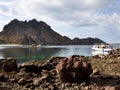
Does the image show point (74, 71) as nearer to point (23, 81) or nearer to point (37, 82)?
point (37, 82)

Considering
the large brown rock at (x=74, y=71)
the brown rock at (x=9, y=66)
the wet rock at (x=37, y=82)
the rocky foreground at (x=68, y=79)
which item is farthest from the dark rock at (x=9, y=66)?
the large brown rock at (x=74, y=71)

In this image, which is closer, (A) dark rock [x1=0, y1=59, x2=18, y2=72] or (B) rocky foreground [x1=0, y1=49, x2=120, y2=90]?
(B) rocky foreground [x1=0, y1=49, x2=120, y2=90]

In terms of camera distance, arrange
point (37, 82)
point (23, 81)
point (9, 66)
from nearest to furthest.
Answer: point (37, 82) → point (23, 81) → point (9, 66)

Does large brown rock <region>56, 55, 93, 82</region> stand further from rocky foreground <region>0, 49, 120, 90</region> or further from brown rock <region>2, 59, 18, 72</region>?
brown rock <region>2, 59, 18, 72</region>

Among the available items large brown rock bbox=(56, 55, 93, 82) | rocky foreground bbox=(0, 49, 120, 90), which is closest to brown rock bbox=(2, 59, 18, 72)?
rocky foreground bbox=(0, 49, 120, 90)

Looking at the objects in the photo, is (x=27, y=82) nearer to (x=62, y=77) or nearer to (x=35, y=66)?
(x=62, y=77)

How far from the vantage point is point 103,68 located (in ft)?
126

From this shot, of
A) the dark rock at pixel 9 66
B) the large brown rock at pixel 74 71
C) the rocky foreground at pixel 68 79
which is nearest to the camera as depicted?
the rocky foreground at pixel 68 79

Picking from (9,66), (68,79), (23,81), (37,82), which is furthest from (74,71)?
(9,66)

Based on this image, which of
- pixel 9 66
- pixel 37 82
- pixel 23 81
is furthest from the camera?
pixel 9 66

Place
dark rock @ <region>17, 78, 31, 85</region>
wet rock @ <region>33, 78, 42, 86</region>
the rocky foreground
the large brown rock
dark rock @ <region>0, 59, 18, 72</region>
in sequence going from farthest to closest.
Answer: dark rock @ <region>0, 59, 18, 72</region>
dark rock @ <region>17, 78, 31, 85</region>
the large brown rock
wet rock @ <region>33, 78, 42, 86</region>
the rocky foreground

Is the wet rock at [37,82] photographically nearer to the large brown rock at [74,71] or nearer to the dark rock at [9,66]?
the large brown rock at [74,71]

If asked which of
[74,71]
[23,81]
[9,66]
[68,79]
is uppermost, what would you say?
[74,71]

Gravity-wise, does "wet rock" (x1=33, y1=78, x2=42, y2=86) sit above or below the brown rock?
below
